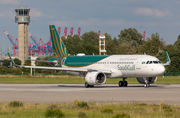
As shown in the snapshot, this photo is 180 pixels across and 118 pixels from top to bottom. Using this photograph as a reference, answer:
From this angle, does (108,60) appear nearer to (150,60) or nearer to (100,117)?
(150,60)

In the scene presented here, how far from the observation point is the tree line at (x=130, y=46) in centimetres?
10104

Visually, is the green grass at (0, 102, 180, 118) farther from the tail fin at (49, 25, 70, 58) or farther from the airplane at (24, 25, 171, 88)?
the tail fin at (49, 25, 70, 58)

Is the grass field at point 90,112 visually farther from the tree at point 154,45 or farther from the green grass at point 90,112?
the tree at point 154,45

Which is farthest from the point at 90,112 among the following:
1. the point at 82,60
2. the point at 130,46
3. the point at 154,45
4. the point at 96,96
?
the point at 130,46

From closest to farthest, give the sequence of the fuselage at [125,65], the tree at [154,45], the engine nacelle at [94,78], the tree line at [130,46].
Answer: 1. the fuselage at [125,65]
2. the engine nacelle at [94,78]
3. the tree line at [130,46]
4. the tree at [154,45]

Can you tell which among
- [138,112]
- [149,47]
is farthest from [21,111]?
[149,47]

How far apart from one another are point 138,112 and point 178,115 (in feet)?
6.81

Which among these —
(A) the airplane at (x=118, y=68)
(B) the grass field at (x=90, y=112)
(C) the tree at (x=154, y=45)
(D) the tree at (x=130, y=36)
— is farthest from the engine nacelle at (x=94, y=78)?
(D) the tree at (x=130, y=36)

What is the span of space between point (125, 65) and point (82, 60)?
8.47m

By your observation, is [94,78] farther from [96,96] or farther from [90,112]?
[90,112]

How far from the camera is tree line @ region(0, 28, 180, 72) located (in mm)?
101038

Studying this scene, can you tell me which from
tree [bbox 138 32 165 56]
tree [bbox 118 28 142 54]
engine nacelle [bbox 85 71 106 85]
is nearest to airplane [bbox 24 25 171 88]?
engine nacelle [bbox 85 71 106 85]

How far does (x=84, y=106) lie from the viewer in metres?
18.9

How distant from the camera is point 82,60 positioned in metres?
47.6
